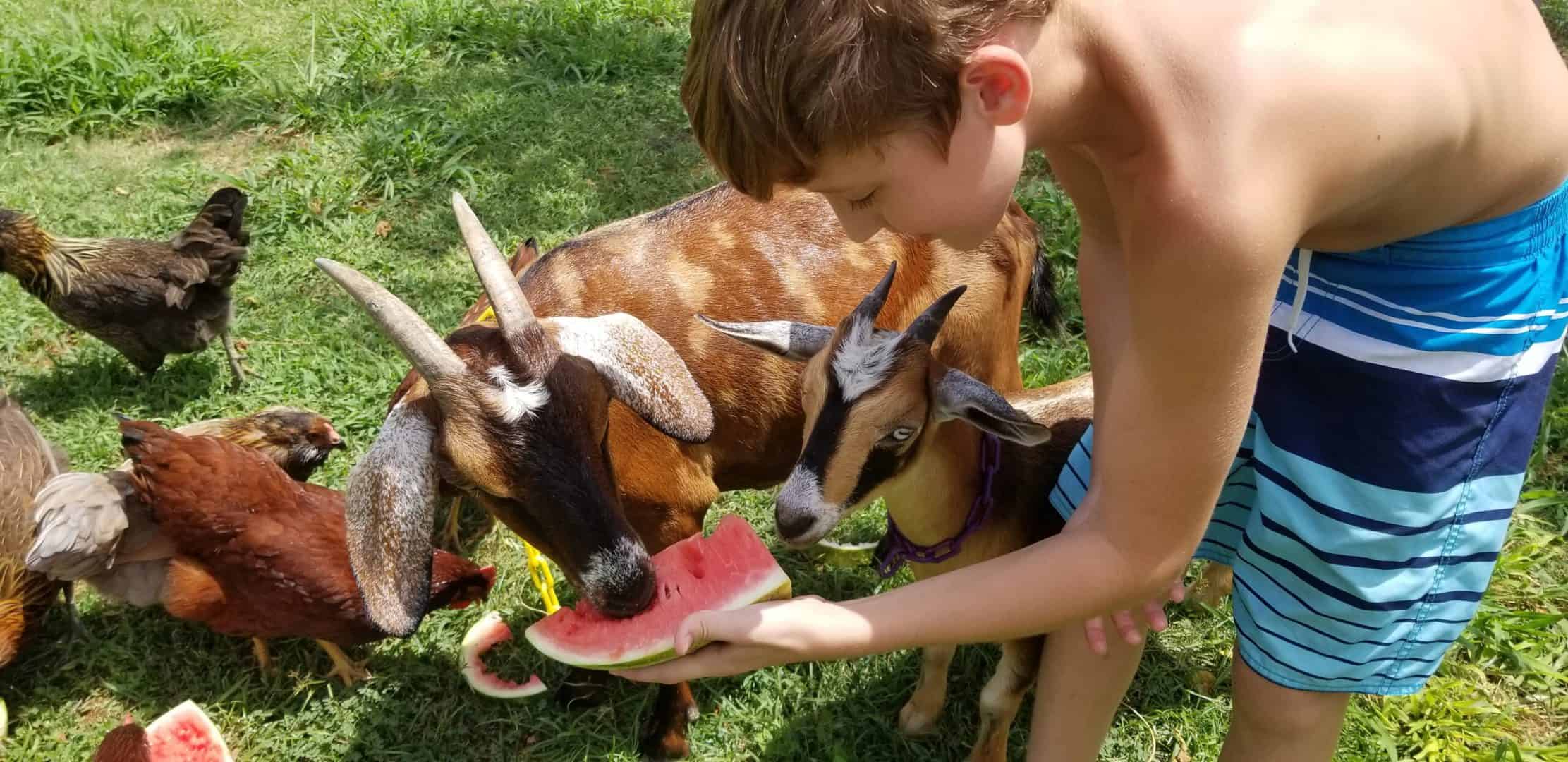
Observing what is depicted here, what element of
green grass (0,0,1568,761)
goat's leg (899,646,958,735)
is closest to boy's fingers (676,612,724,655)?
goat's leg (899,646,958,735)

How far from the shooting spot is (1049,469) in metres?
3.56

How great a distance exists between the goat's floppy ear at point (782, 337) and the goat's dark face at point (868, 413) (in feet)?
0.61

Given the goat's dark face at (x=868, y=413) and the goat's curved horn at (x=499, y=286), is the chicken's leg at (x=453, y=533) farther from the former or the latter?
the goat's dark face at (x=868, y=413)

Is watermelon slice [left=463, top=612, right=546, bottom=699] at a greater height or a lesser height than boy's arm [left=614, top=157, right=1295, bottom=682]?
lesser

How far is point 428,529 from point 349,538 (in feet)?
0.84

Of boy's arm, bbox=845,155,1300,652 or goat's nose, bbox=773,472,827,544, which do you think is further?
goat's nose, bbox=773,472,827,544

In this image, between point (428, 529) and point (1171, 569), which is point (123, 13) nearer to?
point (428, 529)

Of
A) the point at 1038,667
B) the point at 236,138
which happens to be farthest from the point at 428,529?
the point at 236,138

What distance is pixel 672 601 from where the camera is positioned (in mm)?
3100

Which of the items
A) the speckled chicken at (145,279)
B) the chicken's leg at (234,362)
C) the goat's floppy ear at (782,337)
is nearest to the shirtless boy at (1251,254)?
the goat's floppy ear at (782,337)

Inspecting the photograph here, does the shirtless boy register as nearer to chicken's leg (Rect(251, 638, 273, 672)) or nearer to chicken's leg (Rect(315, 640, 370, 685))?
chicken's leg (Rect(315, 640, 370, 685))

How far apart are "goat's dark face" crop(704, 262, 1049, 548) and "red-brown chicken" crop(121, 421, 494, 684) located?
1736mm

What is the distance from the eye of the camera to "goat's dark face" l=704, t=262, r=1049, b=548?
3.02 metres

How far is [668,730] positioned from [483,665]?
82 cm
